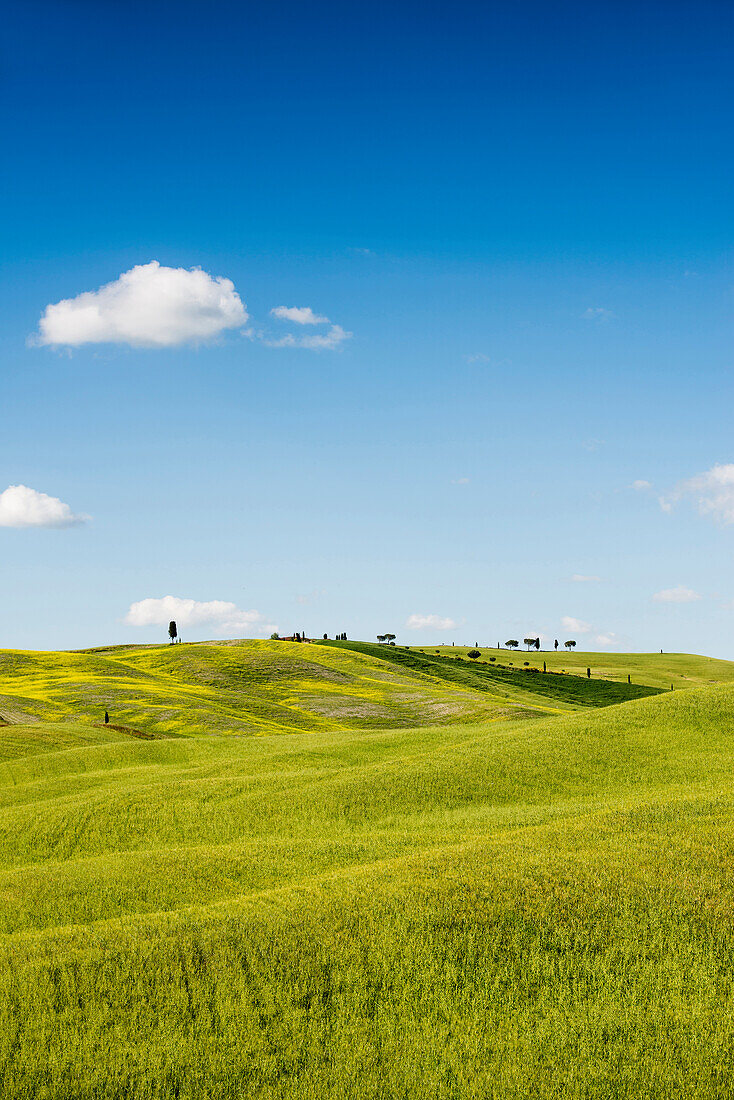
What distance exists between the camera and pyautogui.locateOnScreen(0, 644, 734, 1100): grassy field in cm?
1165

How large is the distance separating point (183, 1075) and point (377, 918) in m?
5.14

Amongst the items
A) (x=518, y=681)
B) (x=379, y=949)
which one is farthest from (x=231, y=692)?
(x=379, y=949)

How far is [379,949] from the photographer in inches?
575

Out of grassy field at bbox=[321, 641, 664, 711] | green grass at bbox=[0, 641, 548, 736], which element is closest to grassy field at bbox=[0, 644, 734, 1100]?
green grass at bbox=[0, 641, 548, 736]

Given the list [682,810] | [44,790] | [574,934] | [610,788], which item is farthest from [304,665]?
[574,934]

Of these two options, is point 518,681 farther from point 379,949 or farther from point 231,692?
point 379,949

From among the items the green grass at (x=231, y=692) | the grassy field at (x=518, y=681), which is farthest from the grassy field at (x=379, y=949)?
the grassy field at (x=518, y=681)

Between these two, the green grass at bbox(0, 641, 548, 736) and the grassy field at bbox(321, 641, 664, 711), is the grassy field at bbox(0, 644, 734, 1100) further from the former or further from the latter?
the grassy field at bbox(321, 641, 664, 711)

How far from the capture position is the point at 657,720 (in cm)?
3916

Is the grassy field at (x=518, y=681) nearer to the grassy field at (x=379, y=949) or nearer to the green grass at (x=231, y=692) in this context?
the green grass at (x=231, y=692)

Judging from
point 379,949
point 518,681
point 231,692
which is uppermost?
point 379,949

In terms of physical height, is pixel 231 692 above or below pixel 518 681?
above

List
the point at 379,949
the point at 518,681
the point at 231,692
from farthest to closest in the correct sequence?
the point at 518,681
the point at 231,692
the point at 379,949

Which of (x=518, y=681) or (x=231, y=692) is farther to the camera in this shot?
(x=518, y=681)
